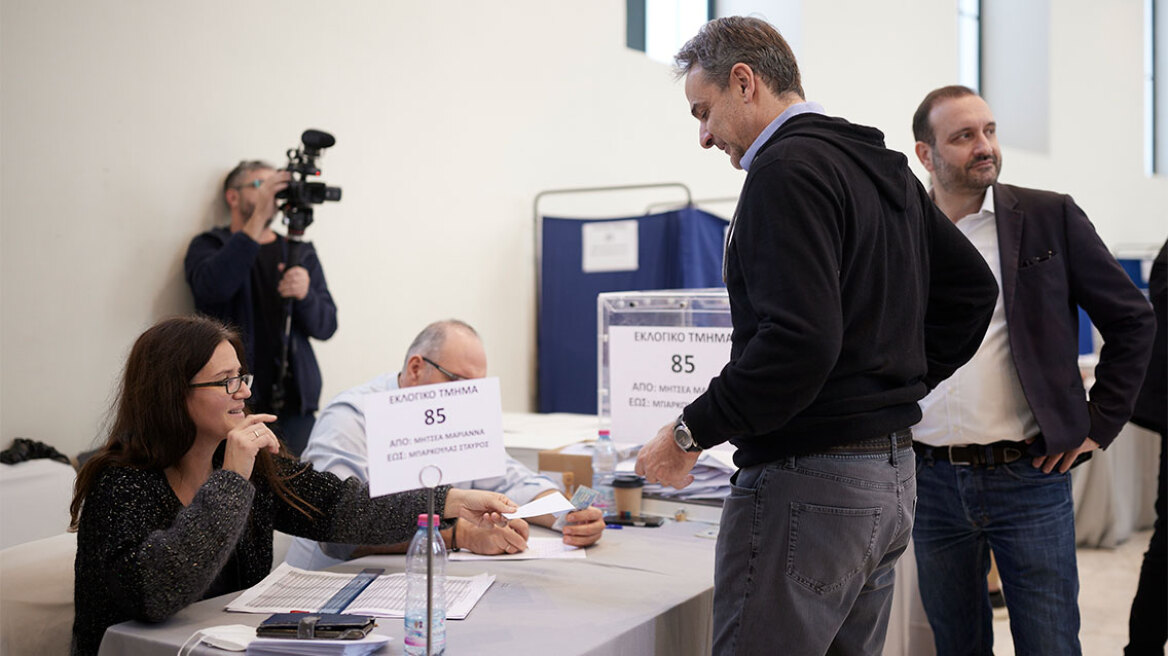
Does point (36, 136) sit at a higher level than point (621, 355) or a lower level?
higher

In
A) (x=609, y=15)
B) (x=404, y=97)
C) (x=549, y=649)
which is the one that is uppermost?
(x=609, y=15)

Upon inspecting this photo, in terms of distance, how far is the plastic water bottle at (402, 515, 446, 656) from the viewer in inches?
50.9

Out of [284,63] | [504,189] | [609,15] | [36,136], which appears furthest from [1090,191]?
[36,136]

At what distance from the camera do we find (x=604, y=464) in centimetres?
238

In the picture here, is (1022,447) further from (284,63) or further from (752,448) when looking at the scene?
(284,63)

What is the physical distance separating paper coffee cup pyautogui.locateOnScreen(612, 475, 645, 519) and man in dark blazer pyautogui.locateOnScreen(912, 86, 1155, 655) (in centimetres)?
64

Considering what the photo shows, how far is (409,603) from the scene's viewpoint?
135 centimetres

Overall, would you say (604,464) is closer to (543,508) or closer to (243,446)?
(543,508)

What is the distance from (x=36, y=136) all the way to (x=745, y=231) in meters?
2.45

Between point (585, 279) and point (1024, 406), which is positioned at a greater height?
point (585, 279)

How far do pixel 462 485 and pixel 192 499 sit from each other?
0.82 meters

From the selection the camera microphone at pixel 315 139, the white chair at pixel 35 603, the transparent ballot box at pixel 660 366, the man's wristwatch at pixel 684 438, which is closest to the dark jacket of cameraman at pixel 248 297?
the camera microphone at pixel 315 139

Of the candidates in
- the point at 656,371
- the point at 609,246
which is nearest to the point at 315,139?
the point at 656,371

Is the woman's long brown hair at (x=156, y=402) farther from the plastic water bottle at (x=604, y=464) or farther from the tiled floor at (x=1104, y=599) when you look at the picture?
the tiled floor at (x=1104, y=599)
